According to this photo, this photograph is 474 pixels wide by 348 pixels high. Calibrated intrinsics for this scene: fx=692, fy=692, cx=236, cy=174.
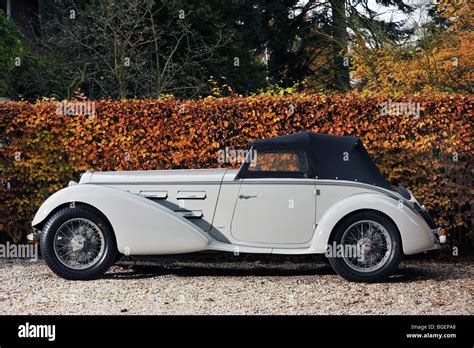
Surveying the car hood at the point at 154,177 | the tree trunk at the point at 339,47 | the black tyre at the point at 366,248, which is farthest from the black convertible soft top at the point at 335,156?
the tree trunk at the point at 339,47

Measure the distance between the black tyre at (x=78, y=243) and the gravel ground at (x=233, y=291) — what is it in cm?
15

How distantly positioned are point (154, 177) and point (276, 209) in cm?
145

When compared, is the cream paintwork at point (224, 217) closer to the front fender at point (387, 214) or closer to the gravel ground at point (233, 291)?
the front fender at point (387, 214)

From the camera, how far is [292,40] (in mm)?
25406

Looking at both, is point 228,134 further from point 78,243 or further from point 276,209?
point 78,243

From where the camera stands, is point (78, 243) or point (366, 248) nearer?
point (366, 248)

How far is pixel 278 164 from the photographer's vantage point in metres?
7.71

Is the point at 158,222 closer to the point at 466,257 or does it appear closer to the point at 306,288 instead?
the point at 306,288

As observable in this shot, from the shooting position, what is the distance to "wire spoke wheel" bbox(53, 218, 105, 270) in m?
7.41

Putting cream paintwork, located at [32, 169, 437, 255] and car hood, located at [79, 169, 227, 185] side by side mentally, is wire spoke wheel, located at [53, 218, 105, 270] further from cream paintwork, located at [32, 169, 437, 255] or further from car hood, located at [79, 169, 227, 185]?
car hood, located at [79, 169, 227, 185]

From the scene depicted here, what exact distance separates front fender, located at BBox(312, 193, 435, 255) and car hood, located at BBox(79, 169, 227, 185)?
1.27 meters

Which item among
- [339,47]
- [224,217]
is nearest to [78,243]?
[224,217]

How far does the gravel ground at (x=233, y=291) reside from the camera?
6.08m
